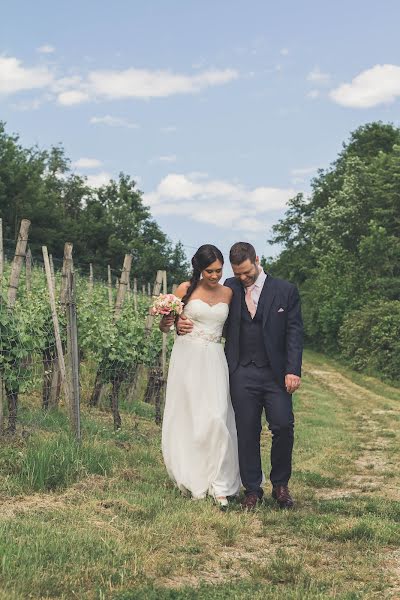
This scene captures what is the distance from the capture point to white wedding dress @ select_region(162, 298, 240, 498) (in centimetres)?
678

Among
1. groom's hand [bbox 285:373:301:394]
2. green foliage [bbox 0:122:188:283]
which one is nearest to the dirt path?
groom's hand [bbox 285:373:301:394]

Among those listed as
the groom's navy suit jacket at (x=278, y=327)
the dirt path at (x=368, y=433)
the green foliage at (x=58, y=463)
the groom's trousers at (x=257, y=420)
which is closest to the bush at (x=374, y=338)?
the dirt path at (x=368, y=433)

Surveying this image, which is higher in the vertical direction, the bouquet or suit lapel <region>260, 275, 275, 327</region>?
suit lapel <region>260, 275, 275, 327</region>

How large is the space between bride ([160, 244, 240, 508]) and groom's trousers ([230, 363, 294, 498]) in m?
0.11

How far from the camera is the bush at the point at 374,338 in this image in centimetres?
2981

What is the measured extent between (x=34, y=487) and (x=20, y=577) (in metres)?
2.47

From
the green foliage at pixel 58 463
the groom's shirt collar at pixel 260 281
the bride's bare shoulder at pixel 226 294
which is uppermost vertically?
the groom's shirt collar at pixel 260 281

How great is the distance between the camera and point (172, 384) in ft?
23.1

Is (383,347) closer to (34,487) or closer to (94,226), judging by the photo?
(34,487)

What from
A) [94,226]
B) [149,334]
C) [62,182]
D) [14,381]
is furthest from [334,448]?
[62,182]

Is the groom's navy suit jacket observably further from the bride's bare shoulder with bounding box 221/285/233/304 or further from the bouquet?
the bouquet

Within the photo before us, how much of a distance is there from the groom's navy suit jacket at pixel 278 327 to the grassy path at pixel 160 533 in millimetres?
1147

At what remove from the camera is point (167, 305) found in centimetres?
683

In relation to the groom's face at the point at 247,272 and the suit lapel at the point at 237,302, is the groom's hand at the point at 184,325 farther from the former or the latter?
the groom's face at the point at 247,272
